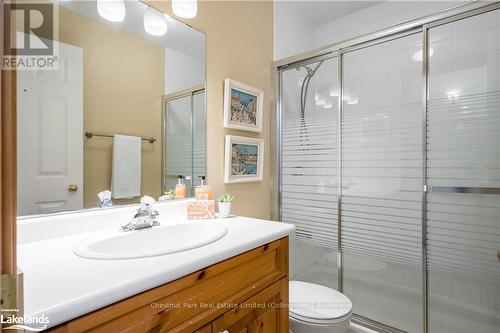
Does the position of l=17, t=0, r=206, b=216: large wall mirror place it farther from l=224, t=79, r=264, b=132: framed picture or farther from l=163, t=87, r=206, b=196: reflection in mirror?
l=224, t=79, r=264, b=132: framed picture

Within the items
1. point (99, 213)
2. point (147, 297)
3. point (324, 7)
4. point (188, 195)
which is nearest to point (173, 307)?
point (147, 297)

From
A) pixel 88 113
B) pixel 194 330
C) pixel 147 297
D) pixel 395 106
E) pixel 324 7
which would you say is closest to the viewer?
pixel 147 297

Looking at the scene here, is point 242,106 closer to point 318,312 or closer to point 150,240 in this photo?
point 150,240

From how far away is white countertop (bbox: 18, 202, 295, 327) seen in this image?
21.0 inches

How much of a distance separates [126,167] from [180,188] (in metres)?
0.31

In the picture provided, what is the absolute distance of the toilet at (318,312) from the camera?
1.28m

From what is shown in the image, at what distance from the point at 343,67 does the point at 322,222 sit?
1156 mm

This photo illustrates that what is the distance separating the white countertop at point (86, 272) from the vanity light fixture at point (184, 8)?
117cm

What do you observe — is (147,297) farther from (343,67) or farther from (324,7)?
(324,7)

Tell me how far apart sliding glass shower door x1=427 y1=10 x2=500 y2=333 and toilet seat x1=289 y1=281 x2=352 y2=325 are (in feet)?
2.08

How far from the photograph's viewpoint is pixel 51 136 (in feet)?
3.23

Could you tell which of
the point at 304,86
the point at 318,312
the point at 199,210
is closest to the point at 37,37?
the point at 199,210

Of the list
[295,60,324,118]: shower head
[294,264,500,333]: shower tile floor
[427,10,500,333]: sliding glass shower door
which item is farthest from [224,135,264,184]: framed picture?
[427,10,500,333]: sliding glass shower door

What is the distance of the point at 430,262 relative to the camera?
158 centimetres
